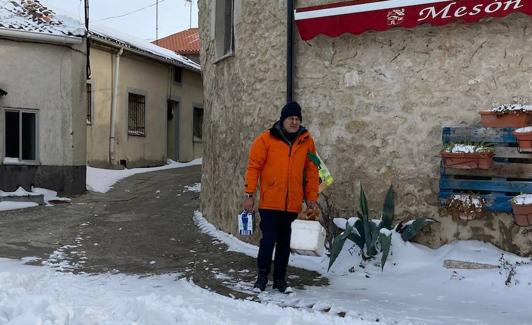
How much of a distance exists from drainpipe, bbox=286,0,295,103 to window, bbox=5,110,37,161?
7.79 metres

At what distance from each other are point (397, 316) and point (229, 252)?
2.79 meters

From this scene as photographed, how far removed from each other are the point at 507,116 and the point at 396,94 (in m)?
1.14

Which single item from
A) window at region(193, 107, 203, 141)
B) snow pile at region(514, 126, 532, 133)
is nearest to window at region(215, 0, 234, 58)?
snow pile at region(514, 126, 532, 133)

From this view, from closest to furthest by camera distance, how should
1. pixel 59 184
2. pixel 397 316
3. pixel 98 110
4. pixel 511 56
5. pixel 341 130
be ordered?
pixel 397 316 < pixel 511 56 < pixel 341 130 < pixel 59 184 < pixel 98 110

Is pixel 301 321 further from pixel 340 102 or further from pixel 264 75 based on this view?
pixel 264 75

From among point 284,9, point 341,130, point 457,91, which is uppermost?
point 284,9

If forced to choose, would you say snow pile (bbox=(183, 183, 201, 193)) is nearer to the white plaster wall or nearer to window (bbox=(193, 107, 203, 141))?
the white plaster wall

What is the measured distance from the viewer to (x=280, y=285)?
4734mm

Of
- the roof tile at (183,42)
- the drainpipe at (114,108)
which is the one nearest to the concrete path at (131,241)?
the drainpipe at (114,108)

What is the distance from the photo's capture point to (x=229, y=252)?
6.47 meters

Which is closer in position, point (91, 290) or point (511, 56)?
point (91, 290)

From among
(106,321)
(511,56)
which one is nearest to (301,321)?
(106,321)

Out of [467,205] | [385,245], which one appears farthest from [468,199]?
[385,245]

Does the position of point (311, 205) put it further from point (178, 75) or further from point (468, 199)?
point (178, 75)
